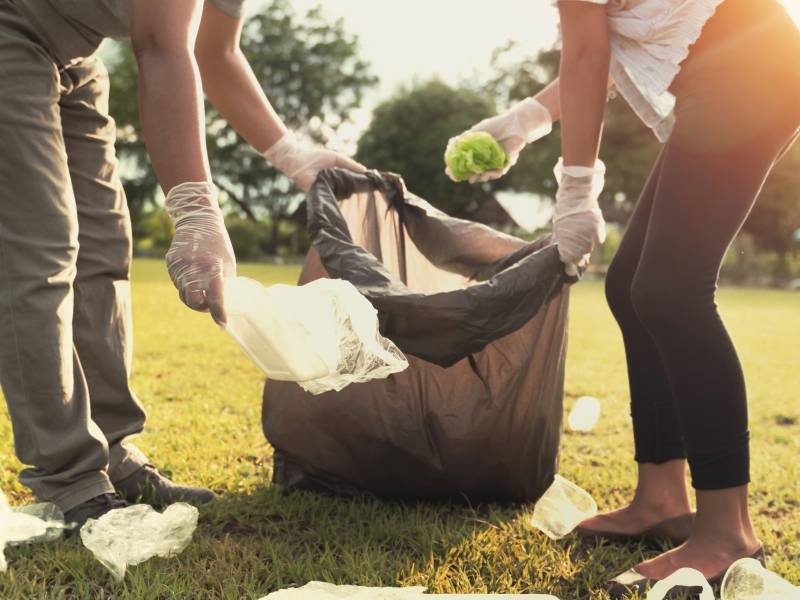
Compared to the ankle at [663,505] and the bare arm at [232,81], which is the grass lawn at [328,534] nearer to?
the ankle at [663,505]

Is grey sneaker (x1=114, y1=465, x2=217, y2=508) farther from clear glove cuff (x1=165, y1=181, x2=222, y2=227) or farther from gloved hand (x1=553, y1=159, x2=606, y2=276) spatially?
gloved hand (x1=553, y1=159, x2=606, y2=276)

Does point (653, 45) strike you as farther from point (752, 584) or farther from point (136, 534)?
point (136, 534)

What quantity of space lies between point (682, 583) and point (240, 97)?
1600 mm

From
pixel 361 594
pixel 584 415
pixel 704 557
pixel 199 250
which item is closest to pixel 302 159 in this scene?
pixel 199 250

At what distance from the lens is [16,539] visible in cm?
181

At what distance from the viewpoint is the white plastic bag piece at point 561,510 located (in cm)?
206

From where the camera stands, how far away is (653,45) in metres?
1.73

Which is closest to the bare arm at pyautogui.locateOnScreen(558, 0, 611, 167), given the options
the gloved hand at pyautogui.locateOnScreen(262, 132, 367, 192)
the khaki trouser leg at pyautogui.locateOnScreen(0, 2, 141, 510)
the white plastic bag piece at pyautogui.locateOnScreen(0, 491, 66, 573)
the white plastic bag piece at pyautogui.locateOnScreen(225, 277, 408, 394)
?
the white plastic bag piece at pyautogui.locateOnScreen(225, 277, 408, 394)

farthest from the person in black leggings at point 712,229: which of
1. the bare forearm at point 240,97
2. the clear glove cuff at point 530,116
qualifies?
the bare forearm at point 240,97

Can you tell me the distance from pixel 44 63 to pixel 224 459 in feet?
4.20

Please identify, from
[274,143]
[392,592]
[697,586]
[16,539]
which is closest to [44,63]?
[274,143]

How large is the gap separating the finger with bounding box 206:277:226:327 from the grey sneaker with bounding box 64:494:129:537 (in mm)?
788

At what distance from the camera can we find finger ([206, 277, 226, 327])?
4.62ft

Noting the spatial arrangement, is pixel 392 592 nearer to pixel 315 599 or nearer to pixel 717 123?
pixel 315 599
